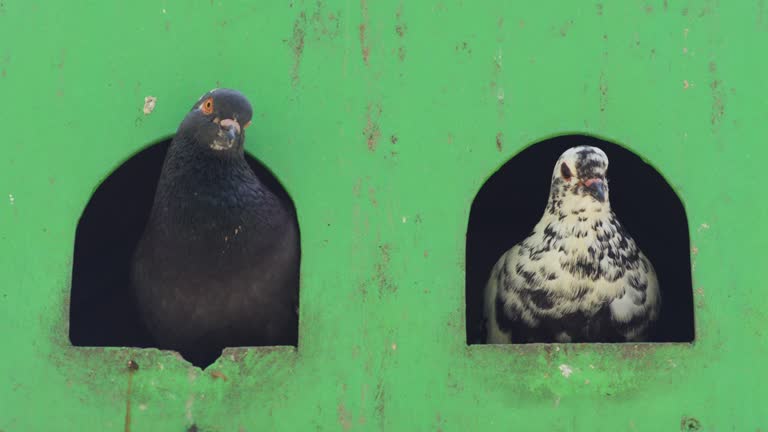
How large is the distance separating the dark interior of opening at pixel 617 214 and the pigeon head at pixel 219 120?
1433 millimetres

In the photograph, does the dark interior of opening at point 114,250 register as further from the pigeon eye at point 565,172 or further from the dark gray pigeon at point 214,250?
the pigeon eye at point 565,172

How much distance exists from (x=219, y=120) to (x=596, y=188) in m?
1.41

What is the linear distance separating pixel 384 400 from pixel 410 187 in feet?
2.37

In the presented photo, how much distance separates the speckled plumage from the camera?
4547 millimetres

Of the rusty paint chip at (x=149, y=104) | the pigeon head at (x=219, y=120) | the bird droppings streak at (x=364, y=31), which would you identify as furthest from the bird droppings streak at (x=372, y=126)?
the rusty paint chip at (x=149, y=104)

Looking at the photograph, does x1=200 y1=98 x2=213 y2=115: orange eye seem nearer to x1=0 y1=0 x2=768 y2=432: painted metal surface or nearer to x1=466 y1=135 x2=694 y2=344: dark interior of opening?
x1=0 y1=0 x2=768 y2=432: painted metal surface

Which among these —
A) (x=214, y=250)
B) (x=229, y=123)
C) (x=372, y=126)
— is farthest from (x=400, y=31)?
(x=214, y=250)

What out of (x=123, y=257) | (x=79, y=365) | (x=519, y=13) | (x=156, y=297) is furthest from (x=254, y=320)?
(x=519, y=13)

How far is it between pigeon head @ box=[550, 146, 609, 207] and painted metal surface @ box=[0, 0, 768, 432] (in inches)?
12.9

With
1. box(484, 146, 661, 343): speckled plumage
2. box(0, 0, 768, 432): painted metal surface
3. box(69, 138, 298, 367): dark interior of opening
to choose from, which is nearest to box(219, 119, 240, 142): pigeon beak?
box(0, 0, 768, 432): painted metal surface

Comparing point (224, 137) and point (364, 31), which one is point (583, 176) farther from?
point (224, 137)

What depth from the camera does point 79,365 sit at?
409 centimetres

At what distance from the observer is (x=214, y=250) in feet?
14.1

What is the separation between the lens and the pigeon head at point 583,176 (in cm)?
458
